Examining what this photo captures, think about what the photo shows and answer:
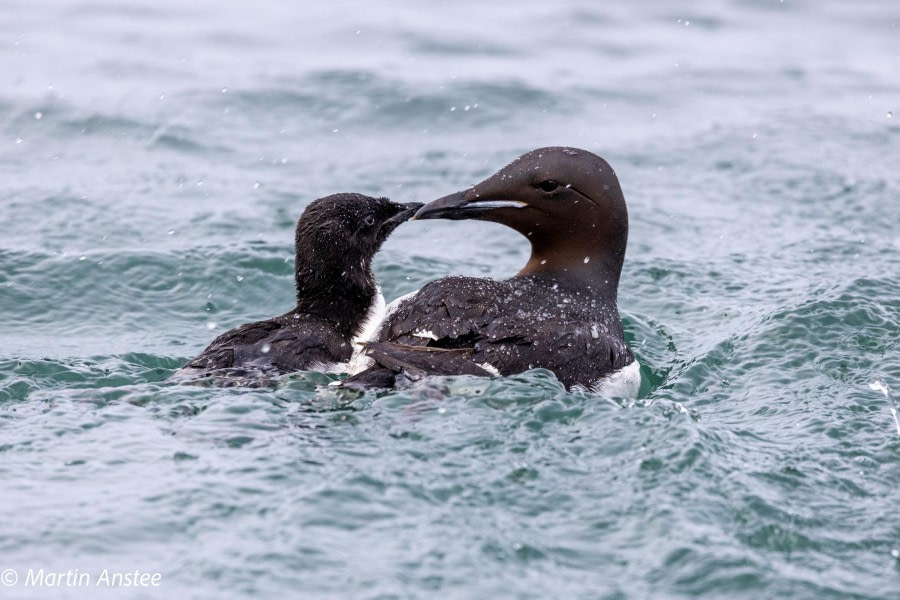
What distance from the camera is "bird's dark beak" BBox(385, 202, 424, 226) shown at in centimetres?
813

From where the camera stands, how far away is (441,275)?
10.2m

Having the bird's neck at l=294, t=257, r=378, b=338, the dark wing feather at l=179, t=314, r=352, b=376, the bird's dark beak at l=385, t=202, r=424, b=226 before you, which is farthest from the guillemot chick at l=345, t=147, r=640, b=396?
the bird's neck at l=294, t=257, r=378, b=338

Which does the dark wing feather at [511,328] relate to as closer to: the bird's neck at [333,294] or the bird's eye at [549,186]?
the bird's eye at [549,186]

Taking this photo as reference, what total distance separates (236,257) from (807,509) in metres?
5.80

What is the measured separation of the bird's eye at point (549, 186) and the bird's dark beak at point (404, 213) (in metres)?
1.12

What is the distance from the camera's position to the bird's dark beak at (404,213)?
8.13 meters

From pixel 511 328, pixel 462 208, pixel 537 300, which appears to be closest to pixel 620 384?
pixel 537 300

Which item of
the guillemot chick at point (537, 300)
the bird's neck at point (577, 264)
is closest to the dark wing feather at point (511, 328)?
the guillemot chick at point (537, 300)

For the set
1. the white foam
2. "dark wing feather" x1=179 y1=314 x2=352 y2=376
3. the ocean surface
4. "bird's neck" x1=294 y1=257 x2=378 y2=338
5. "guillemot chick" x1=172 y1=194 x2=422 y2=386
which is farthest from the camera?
"bird's neck" x1=294 y1=257 x2=378 y2=338

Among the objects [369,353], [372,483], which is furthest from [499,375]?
[372,483]

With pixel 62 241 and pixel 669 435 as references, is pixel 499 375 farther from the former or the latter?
pixel 62 241

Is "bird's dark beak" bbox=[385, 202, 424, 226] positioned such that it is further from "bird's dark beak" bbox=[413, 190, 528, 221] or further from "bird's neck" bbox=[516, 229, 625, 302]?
"bird's neck" bbox=[516, 229, 625, 302]

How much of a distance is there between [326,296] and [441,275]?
2.38 m

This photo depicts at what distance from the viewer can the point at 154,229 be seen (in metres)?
10.8
